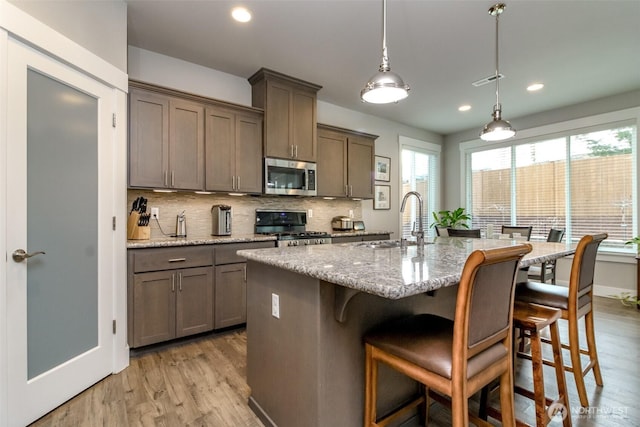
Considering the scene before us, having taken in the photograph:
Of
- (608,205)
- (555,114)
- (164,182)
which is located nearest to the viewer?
(164,182)

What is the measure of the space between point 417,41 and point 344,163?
183 centimetres

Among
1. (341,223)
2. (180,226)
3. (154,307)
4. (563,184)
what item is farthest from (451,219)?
(154,307)

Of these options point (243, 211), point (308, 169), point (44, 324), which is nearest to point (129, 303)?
point (44, 324)

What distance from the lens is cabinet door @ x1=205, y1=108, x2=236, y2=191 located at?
123 inches

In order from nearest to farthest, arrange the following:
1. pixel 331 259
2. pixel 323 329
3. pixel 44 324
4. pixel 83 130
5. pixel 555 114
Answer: pixel 323 329 < pixel 331 259 < pixel 44 324 < pixel 83 130 < pixel 555 114

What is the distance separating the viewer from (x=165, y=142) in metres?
2.86

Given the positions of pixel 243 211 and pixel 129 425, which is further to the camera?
pixel 243 211

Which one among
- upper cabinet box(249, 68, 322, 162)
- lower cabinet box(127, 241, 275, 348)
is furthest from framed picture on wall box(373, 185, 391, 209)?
lower cabinet box(127, 241, 275, 348)

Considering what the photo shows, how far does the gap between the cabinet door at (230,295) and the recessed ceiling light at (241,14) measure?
215cm

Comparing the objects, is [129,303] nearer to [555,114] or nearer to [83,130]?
[83,130]

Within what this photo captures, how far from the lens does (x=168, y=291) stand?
260 centimetres

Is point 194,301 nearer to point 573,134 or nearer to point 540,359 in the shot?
point 540,359

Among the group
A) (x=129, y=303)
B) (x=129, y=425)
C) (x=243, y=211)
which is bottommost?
(x=129, y=425)

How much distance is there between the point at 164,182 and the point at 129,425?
1.89 meters
